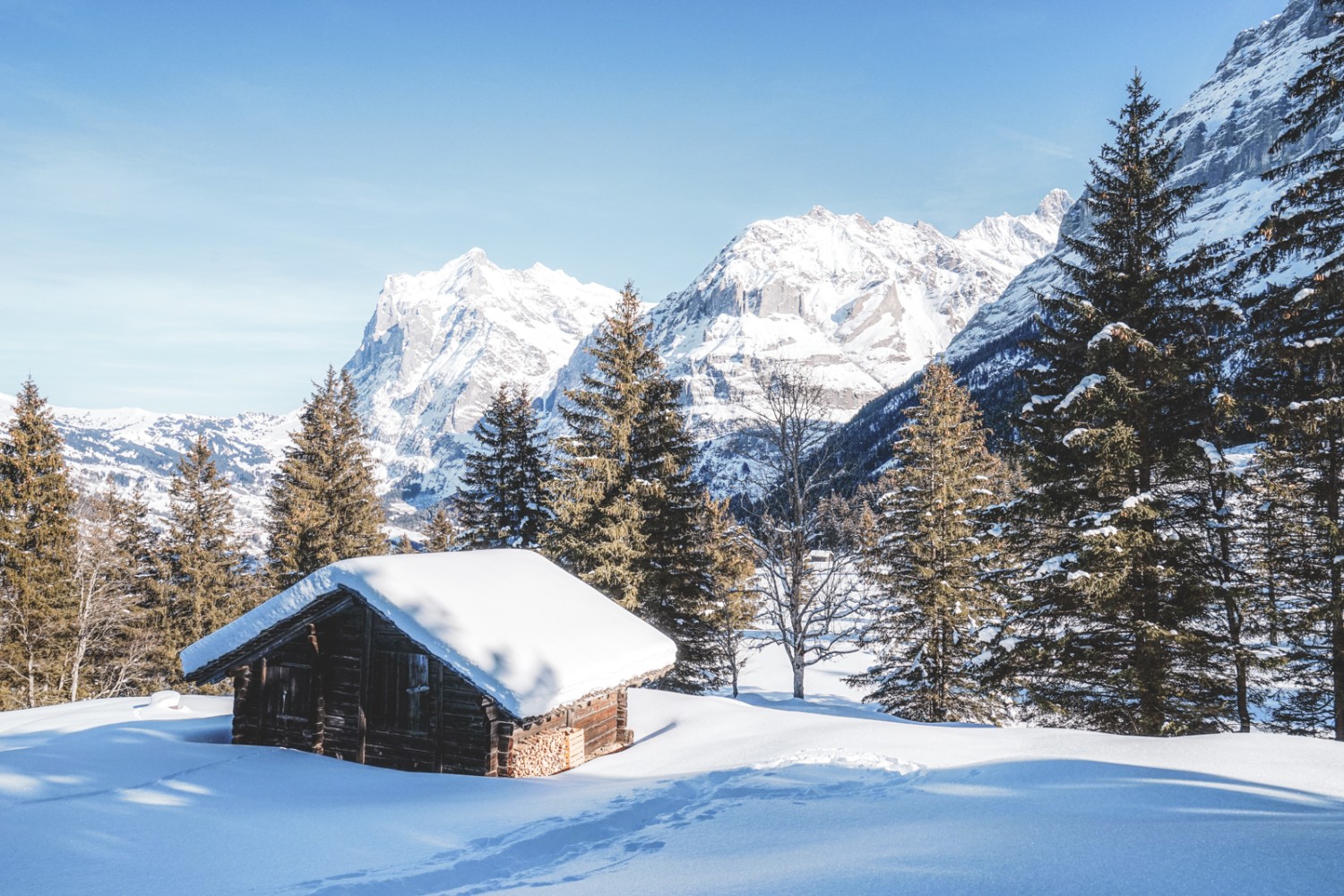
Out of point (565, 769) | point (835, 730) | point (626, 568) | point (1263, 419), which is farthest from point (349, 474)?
point (1263, 419)

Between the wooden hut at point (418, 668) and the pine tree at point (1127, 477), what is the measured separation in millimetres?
9276

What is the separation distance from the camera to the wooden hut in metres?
11.9

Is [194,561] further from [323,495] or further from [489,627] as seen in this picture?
[489,627]

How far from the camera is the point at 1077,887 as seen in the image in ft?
15.6

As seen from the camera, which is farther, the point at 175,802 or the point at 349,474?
the point at 349,474

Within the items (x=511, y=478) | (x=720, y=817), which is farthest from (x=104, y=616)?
(x=720, y=817)

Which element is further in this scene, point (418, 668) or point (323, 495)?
point (323, 495)

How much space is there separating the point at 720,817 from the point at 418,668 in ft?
23.0

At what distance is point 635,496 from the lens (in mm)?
21484

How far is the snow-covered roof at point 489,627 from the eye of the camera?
11500mm

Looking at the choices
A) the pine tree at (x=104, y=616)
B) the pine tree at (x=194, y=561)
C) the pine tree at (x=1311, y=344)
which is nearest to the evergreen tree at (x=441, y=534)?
the pine tree at (x=194, y=561)

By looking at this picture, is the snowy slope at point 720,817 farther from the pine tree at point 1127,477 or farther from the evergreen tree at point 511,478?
the evergreen tree at point 511,478

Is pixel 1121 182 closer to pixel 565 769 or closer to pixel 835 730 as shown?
pixel 835 730

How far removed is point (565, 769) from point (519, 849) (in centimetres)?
540
